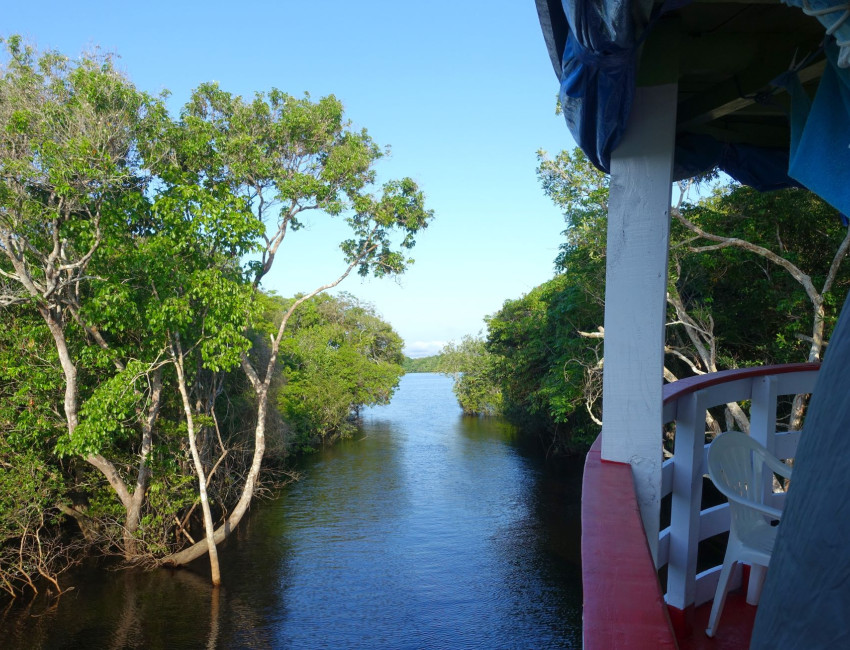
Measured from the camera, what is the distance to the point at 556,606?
30.5 ft

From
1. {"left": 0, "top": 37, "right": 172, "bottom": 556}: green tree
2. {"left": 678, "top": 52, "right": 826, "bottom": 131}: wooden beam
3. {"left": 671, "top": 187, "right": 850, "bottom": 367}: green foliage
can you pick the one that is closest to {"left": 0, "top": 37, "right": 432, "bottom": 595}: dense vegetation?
{"left": 0, "top": 37, "right": 172, "bottom": 556}: green tree

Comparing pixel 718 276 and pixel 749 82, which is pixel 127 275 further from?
pixel 718 276

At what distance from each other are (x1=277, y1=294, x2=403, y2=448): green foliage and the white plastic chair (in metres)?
16.2

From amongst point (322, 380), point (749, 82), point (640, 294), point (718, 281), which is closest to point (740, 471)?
point (640, 294)

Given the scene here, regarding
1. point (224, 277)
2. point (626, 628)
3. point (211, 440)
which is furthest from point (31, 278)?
point (626, 628)

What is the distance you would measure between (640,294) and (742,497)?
80 cm

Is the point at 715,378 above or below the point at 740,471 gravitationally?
above

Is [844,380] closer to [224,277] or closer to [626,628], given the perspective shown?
[626,628]

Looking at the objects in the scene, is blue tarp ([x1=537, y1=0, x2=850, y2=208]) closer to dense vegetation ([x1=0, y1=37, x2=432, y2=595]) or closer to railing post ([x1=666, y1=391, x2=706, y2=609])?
railing post ([x1=666, y1=391, x2=706, y2=609])

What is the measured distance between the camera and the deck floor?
2033 millimetres

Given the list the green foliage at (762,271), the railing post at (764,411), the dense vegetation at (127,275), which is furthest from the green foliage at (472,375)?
the railing post at (764,411)

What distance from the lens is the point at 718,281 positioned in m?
12.2

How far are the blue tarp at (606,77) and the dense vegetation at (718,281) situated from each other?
7.45 m

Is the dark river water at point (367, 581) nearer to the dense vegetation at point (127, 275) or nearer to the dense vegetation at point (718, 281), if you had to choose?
the dense vegetation at point (127, 275)
